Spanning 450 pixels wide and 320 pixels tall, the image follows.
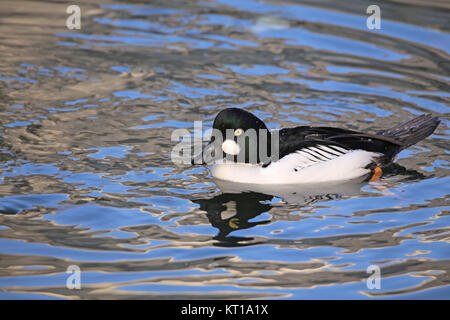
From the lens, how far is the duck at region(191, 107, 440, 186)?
8.09m

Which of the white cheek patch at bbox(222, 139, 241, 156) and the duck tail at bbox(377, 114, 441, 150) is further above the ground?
the duck tail at bbox(377, 114, 441, 150)

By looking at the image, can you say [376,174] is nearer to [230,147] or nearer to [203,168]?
[230,147]

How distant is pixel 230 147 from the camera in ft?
26.9

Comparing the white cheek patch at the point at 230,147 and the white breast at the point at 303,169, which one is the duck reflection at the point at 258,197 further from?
the white cheek patch at the point at 230,147

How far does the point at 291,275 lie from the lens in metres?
6.27

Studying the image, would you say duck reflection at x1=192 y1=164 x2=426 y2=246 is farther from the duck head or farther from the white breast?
the duck head

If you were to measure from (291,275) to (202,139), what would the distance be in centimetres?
348

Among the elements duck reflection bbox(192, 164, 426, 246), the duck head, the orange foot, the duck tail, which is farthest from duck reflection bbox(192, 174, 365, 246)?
the duck tail

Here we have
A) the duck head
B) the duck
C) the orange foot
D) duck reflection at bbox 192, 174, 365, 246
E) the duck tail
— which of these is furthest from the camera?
the duck tail

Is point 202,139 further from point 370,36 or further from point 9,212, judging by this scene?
point 370,36

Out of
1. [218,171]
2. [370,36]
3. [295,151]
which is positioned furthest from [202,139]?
[370,36]

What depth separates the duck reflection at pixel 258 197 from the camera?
7.45 metres

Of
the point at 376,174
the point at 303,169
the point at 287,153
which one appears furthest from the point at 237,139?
the point at 376,174

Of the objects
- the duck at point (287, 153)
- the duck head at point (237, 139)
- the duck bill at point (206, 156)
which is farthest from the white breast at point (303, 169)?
the duck bill at point (206, 156)
